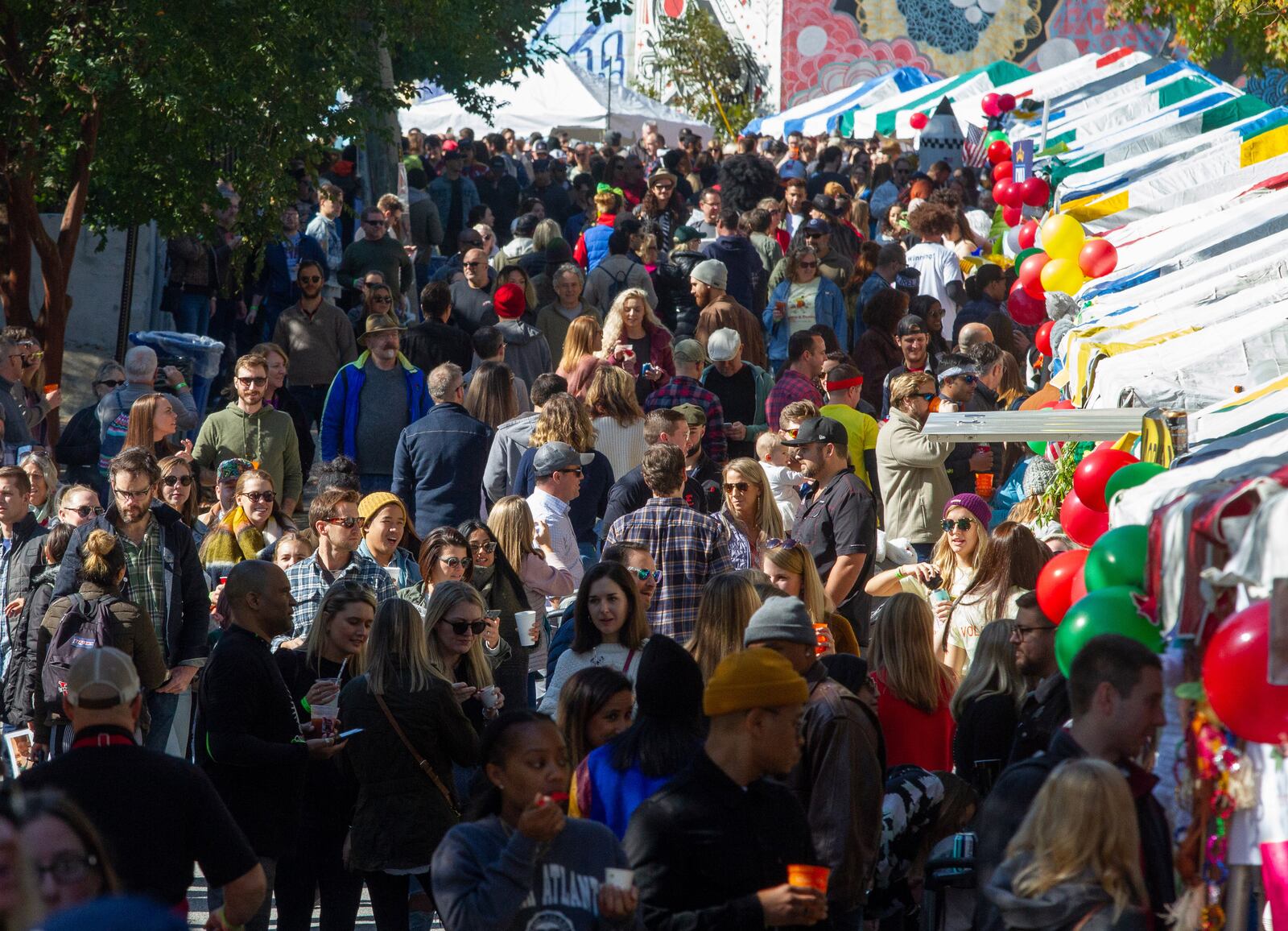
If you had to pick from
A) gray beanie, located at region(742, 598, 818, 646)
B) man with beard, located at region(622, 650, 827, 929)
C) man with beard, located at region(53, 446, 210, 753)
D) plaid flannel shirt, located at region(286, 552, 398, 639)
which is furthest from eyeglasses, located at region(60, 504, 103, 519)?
man with beard, located at region(622, 650, 827, 929)

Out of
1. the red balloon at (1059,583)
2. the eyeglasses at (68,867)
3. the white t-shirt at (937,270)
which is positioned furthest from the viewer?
the white t-shirt at (937,270)

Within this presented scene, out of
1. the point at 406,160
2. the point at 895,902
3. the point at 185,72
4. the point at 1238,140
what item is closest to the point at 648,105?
the point at 406,160

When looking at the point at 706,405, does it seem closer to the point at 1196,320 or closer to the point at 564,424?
the point at 564,424

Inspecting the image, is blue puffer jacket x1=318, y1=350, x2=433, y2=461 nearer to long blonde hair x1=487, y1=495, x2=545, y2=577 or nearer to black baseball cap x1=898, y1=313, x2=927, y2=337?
long blonde hair x1=487, y1=495, x2=545, y2=577

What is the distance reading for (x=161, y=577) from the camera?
24.2 feet

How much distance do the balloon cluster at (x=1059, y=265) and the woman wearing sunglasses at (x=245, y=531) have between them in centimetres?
520

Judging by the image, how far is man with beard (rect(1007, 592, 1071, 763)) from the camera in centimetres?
527

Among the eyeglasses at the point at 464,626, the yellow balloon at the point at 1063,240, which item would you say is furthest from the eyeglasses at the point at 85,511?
the yellow balloon at the point at 1063,240

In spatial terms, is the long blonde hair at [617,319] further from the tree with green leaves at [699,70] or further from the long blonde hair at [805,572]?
the tree with green leaves at [699,70]

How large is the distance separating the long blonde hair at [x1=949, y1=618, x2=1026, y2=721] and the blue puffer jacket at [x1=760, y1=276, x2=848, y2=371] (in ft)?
25.0

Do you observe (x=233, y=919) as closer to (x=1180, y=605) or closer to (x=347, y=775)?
(x=347, y=775)

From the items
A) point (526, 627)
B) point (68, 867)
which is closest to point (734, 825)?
point (68, 867)

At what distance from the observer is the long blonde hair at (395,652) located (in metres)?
5.91

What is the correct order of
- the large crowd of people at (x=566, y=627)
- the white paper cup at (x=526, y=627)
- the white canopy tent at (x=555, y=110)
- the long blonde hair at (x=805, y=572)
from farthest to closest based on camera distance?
the white canopy tent at (x=555, y=110)
the white paper cup at (x=526, y=627)
the long blonde hair at (x=805, y=572)
the large crowd of people at (x=566, y=627)
